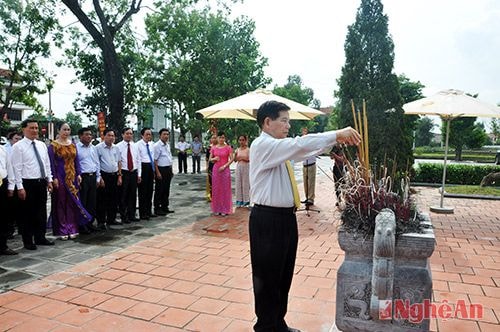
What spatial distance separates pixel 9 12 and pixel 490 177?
696 inches

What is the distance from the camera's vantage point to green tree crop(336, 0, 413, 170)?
8.47 metres

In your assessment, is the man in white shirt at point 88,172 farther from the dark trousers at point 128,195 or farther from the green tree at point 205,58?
the green tree at point 205,58

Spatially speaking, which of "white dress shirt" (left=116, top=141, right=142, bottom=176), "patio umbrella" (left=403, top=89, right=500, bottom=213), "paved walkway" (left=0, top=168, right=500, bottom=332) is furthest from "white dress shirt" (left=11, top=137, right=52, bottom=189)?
"patio umbrella" (left=403, top=89, right=500, bottom=213)

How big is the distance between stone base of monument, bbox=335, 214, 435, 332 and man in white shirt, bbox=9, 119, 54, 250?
13.9 feet

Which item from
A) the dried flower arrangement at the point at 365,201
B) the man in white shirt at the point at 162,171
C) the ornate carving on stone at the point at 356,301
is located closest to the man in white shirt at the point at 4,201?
the man in white shirt at the point at 162,171

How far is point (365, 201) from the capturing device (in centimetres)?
262

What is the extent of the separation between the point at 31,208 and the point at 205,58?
12.1m

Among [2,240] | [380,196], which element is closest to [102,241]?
[2,240]

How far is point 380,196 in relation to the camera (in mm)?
2660

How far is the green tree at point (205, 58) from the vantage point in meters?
15.8

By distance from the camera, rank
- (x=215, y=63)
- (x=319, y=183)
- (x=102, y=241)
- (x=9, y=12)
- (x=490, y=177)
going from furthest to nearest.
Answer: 1. (x=215, y=63)
2. (x=9, y=12)
3. (x=319, y=183)
4. (x=490, y=177)
5. (x=102, y=241)

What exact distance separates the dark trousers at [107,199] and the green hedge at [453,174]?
1050 centimetres

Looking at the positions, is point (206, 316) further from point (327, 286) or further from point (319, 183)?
point (319, 183)

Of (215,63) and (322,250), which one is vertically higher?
(215,63)
